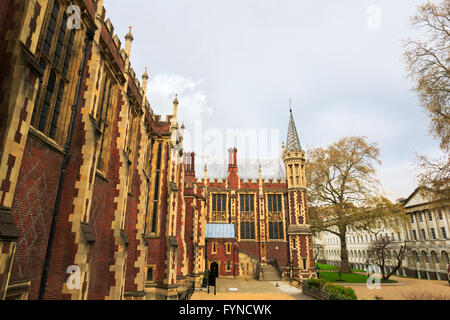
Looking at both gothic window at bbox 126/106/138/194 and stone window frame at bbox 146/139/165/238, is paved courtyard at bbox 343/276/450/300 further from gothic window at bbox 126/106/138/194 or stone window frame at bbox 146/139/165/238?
gothic window at bbox 126/106/138/194

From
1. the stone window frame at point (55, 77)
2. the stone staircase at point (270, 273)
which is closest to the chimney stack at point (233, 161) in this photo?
the stone staircase at point (270, 273)

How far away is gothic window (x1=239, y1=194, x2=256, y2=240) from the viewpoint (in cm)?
3581

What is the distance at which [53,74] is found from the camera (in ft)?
25.6

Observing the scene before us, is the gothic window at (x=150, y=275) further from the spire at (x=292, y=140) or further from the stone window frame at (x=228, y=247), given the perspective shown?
the spire at (x=292, y=140)

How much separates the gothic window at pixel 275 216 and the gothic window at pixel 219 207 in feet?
22.1

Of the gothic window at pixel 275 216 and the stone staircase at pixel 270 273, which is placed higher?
the gothic window at pixel 275 216

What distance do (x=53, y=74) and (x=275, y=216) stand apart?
3331cm

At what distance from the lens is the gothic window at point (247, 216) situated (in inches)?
1410

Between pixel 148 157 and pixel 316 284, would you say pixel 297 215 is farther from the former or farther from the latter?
pixel 148 157

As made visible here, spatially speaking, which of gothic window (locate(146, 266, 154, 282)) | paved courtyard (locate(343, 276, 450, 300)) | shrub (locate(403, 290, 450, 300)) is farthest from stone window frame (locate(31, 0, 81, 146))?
paved courtyard (locate(343, 276, 450, 300))

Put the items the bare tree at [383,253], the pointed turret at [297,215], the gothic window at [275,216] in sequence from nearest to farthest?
the bare tree at [383,253] < the pointed turret at [297,215] < the gothic window at [275,216]

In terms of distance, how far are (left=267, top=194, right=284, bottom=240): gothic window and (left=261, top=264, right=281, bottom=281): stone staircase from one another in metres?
4.15

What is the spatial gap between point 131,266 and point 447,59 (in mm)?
20282

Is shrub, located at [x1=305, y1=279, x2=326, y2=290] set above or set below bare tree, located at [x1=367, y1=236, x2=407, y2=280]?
below
